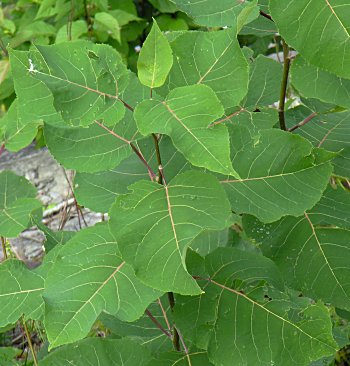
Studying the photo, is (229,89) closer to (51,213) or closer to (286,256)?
(286,256)

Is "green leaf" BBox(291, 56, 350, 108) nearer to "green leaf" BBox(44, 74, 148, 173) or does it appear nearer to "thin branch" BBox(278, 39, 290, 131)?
"thin branch" BBox(278, 39, 290, 131)

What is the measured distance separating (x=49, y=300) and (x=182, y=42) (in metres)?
0.38

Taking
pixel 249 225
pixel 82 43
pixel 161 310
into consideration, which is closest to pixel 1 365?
pixel 161 310

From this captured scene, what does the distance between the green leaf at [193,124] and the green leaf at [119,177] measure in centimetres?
19

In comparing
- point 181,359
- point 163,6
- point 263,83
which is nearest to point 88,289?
point 181,359

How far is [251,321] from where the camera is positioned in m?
1.05

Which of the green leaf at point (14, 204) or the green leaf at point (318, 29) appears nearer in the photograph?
the green leaf at point (318, 29)

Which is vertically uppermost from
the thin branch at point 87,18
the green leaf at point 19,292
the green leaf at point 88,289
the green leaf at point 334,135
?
the green leaf at point 334,135

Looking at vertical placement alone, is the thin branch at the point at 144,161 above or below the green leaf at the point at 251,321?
above

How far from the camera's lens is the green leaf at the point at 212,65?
94 centimetres

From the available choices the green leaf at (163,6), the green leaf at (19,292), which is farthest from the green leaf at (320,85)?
the green leaf at (163,6)

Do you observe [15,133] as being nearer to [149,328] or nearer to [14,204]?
[14,204]

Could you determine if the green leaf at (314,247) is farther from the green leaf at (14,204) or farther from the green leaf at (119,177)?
the green leaf at (14,204)

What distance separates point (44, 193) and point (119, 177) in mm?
2780
